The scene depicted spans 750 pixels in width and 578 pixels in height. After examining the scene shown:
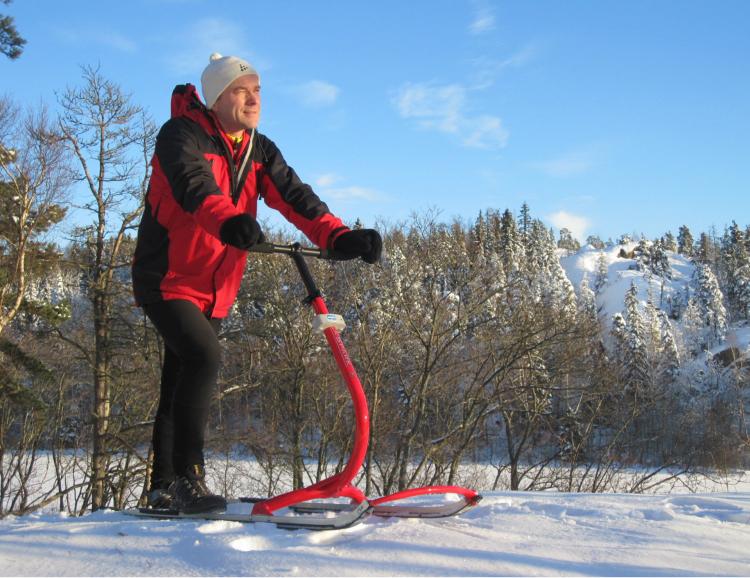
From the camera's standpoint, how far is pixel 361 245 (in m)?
2.95

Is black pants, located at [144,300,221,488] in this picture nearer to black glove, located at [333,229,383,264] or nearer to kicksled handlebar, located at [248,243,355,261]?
kicksled handlebar, located at [248,243,355,261]

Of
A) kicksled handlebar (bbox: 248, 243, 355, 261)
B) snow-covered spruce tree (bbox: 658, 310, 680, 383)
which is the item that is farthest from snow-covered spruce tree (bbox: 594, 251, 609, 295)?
kicksled handlebar (bbox: 248, 243, 355, 261)

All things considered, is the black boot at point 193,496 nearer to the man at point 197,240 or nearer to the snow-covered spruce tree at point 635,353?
the man at point 197,240

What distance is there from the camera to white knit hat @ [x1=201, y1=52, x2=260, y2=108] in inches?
126

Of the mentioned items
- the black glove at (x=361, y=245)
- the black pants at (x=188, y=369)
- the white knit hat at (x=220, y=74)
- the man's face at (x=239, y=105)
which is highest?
the white knit hat at (x=220, y=74)

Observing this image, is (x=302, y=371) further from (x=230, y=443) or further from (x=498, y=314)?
(x=498, y=314)

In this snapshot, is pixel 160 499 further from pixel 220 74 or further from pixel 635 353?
pixel 635 353

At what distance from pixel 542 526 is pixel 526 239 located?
107342 mm

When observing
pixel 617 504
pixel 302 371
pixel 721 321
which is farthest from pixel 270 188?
pixel 721 321

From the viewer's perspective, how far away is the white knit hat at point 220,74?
3.19 meters

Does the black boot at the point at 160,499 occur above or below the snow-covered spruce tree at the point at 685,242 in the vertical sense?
below

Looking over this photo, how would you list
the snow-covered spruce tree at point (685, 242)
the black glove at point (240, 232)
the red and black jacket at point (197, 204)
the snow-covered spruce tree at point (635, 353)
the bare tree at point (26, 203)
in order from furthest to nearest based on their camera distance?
the snow-covered spruce tree at point (685, 242) < the snow-covered spruce tree at point (635, 353) < the bare tree at point (26, 203) < the red and black jacket at point (197, 204) < the black glove at point (240, 232)

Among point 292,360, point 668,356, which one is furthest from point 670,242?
point 292,360

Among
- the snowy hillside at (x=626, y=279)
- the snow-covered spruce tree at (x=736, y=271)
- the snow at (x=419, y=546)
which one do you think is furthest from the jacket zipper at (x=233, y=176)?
the snow-covered spruce tree at (x=736, y=271)
